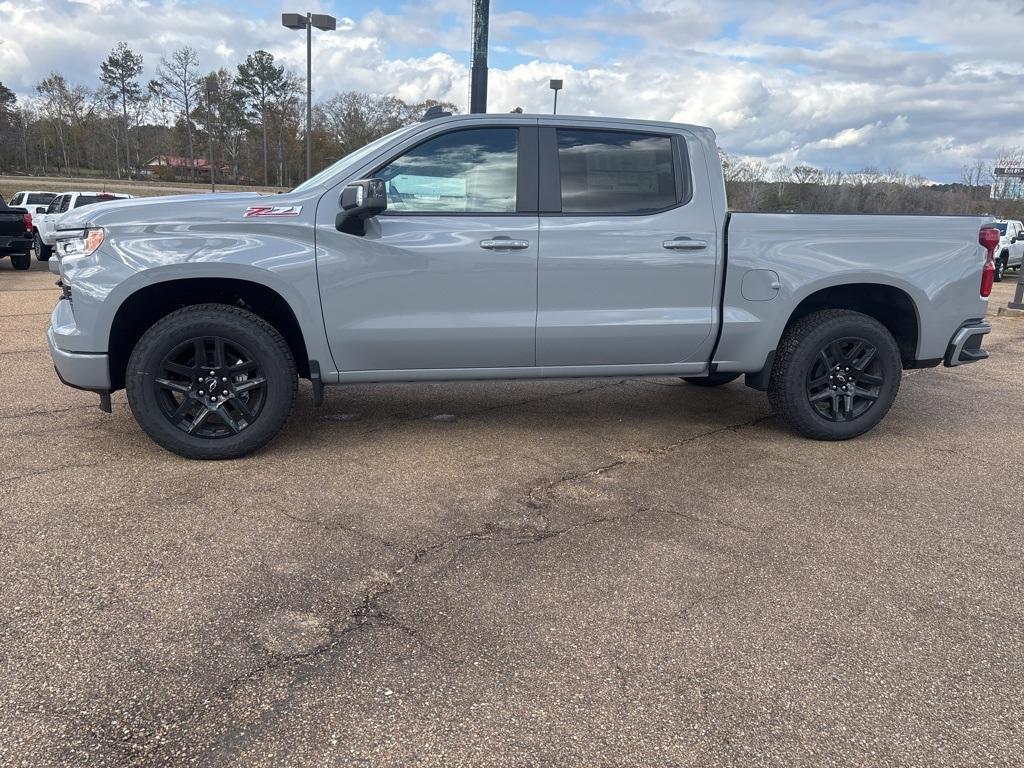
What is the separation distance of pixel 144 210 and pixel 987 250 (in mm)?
5077

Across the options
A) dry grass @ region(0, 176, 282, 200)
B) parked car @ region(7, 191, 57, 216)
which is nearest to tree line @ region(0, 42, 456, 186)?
dry grass @ region(0, 176, 282, 200)

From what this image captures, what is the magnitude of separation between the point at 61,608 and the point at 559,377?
2831mm

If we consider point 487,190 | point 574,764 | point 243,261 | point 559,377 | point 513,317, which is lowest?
point 574,764

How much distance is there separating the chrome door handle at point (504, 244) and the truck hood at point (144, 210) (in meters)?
1.17

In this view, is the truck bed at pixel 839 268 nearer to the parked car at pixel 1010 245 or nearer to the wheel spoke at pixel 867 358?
the wheel spoke at pixel 867 358

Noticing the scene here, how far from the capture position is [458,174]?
4.34 meters

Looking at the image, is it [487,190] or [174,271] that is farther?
[487,190]

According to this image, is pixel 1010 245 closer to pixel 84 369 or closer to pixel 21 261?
pixel 84 369

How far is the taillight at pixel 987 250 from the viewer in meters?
4.84

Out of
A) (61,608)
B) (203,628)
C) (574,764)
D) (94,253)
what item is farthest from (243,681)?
(94,253)

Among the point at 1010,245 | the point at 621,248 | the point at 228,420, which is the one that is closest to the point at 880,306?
the point at 621,248

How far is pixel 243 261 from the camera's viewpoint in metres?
4.07

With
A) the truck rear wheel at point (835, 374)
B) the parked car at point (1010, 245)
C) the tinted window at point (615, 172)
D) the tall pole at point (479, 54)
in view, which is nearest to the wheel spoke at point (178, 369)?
the tinted window at point (615, 172)

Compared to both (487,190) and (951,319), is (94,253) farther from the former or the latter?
(951,319)
